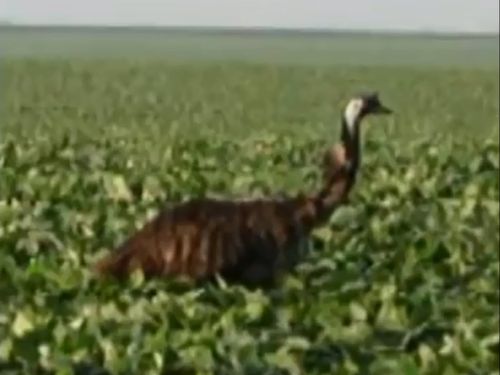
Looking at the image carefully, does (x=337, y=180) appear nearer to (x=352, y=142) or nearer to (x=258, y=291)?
(x=352, y=142)

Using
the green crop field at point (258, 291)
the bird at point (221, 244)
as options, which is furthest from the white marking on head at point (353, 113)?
the bird at point (221, 244)

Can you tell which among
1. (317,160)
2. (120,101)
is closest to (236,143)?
(317,160)

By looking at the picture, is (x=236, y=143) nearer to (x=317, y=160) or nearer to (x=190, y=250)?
(x=317, y=160)

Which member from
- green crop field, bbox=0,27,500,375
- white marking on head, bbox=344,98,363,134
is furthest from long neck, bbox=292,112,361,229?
green crop field, bbox=0,27,500,375

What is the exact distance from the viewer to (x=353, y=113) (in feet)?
18.1

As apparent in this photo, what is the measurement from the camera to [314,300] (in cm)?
430

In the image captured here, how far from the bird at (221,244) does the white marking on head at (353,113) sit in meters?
0.60

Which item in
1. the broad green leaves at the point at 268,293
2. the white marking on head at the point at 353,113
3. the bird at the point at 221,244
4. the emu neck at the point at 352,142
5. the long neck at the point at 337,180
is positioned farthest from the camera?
the white marking on head at the point at 353,113

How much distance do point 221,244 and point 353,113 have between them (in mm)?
1068

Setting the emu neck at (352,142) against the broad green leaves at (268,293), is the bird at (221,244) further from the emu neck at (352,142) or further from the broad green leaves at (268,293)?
the emu neck at (352,142)

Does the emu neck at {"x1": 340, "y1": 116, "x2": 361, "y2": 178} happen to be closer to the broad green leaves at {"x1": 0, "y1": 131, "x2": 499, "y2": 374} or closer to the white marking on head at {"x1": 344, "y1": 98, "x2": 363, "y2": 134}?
the white marking on head at {"x1": 344, "y1": 98, "x2": 363, "y2": 134}

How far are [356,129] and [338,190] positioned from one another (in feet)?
1.28

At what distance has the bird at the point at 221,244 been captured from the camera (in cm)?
455

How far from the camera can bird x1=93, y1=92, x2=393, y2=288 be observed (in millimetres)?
4555
